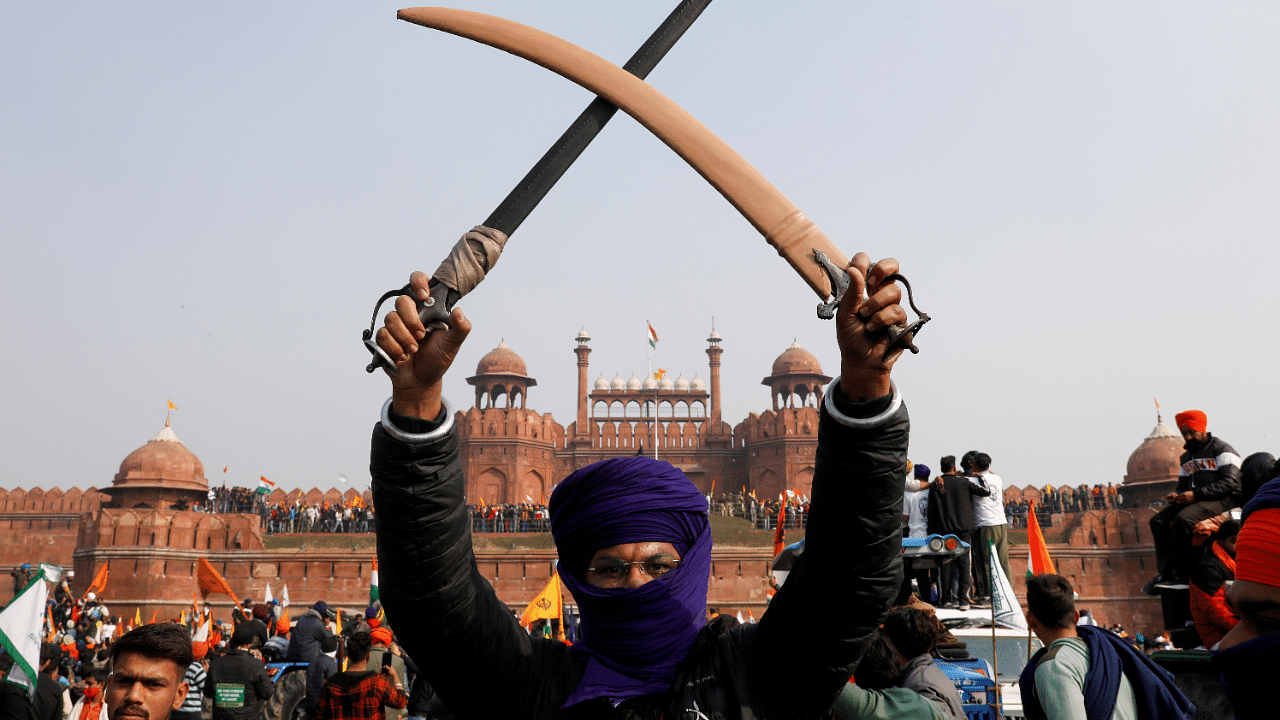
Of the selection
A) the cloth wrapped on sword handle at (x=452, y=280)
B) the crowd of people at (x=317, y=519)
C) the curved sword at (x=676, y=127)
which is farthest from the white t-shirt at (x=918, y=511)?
the crowd of people at (x=317, y=519)

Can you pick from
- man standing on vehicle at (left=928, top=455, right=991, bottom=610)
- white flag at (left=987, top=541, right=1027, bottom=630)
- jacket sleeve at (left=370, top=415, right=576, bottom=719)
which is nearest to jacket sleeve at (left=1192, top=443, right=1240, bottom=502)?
white flag at (left=987, top=541, right=1027, bottom=630)

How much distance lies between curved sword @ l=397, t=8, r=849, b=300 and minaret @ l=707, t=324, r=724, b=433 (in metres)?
39.3

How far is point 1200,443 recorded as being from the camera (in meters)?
4.76

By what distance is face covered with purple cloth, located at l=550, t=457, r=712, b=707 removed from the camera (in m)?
1.44

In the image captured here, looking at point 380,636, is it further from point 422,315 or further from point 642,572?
point 422,315

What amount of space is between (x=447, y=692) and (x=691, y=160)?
1013mm

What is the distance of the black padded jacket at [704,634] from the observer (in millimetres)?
1251

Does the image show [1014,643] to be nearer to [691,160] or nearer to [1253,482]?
[1253,482]

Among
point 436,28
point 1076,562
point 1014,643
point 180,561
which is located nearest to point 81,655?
point 1014,643

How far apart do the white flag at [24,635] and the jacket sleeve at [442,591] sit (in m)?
4.16

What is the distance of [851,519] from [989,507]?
18.9 feet

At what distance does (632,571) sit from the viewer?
149cm

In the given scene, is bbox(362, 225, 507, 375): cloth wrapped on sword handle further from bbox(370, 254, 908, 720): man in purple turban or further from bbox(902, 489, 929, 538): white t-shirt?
bbox(902, 489, 929, 538): white t-shirt

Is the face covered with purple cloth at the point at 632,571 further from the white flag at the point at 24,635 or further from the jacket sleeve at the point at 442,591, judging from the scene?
the white flag at the point at 24,635
